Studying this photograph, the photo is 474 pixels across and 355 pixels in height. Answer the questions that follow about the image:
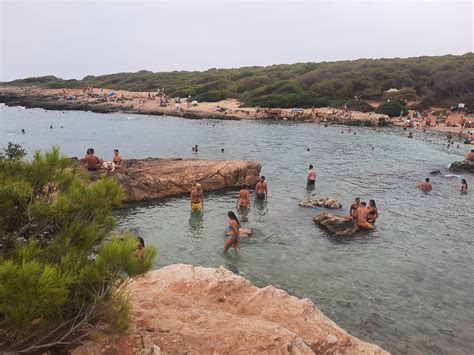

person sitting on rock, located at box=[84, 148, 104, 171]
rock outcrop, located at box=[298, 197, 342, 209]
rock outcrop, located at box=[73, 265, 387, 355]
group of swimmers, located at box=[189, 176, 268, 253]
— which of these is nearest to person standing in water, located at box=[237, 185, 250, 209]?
group of swimmers, located at box=[189, 176, 268, 253]

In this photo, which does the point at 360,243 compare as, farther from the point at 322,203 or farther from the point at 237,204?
the point at 237,204

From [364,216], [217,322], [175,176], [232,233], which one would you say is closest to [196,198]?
[175,176]

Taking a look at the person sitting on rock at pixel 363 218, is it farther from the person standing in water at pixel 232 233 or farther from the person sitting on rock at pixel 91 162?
the person sitting on rock at pixel 91 162

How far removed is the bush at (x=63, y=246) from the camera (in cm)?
452

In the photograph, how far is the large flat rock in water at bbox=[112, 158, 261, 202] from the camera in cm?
1988

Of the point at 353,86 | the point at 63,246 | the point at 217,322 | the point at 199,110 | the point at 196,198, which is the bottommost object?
the point at 196,198

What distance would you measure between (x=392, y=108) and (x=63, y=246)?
211ft

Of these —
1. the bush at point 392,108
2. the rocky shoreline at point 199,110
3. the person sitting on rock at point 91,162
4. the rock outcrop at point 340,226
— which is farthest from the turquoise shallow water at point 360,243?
the bush at point 392,108

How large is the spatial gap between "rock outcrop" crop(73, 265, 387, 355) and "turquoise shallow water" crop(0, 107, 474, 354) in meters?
2.24

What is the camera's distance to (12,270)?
3699mm

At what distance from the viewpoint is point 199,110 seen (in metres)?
64.9

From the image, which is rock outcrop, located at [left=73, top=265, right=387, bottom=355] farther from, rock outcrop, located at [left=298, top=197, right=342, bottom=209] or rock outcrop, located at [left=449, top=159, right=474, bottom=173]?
rock outcrop, located at [left=449, top=159, right=474, bottom=173]

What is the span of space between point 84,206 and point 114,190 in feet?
1.51

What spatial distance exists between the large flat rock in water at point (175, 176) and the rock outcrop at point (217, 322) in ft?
33.3
